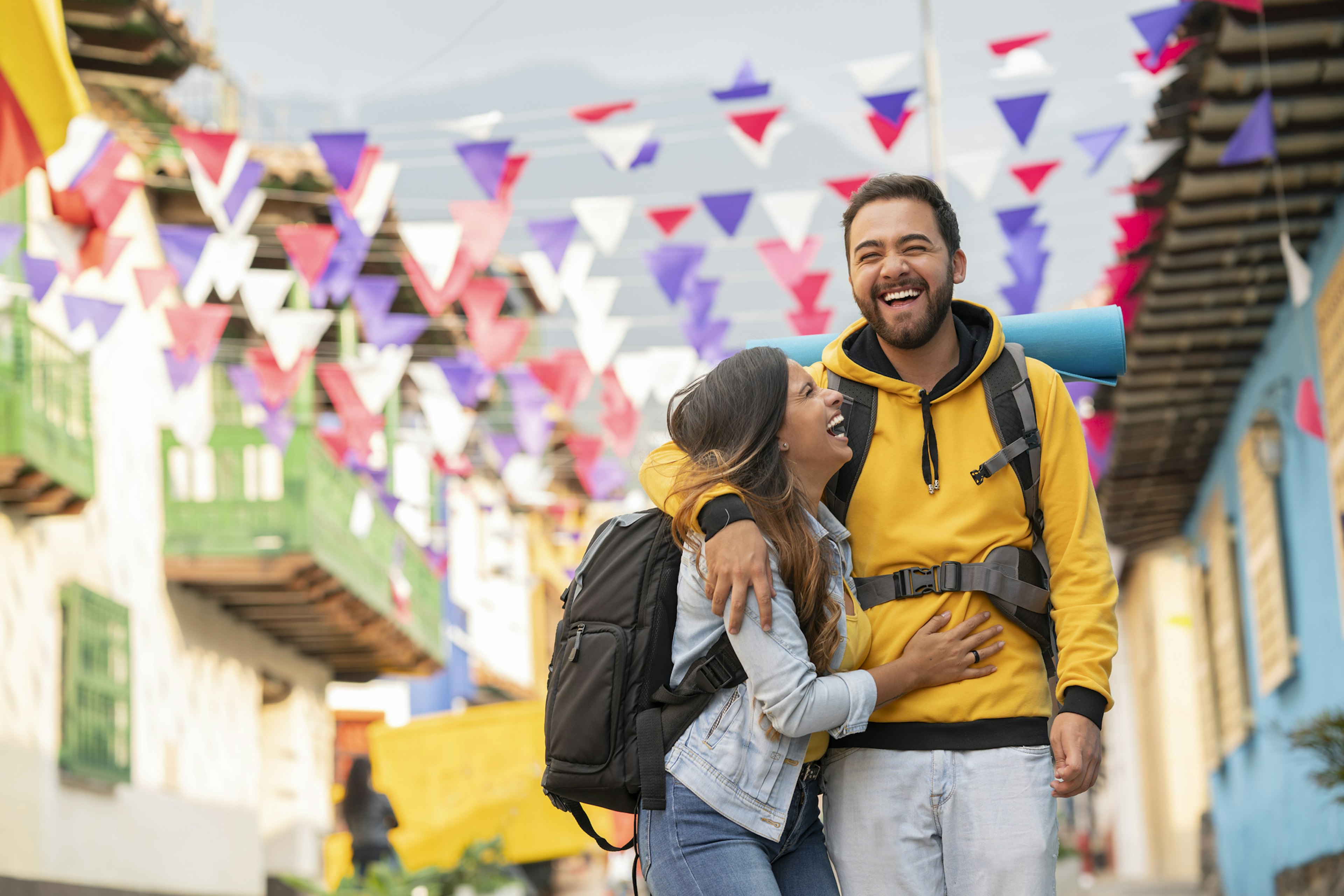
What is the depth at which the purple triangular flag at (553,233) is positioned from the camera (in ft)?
34.3

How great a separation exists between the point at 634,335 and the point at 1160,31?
33073 millimetres

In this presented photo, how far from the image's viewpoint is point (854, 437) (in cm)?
330

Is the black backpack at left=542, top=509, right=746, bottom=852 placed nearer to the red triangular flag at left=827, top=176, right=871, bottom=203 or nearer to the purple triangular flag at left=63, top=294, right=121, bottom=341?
the red triangular flag at left=827, top=176, right=871, bottom=203

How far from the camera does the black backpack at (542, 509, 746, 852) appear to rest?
296 centimetres

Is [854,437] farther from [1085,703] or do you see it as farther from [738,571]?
[1085,703]

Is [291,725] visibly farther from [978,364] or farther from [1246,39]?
[978,364]

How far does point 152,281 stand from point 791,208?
4.49 m

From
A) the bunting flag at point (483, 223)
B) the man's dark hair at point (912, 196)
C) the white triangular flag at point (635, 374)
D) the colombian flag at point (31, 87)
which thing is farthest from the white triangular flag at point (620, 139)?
the man's dark hair at point (912, 196)

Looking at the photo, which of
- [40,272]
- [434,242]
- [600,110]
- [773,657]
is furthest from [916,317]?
[40,272]

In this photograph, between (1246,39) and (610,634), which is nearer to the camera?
(610,634)

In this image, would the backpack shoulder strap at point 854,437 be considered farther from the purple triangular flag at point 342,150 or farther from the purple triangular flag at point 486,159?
the purple triangular flag at point 486,159

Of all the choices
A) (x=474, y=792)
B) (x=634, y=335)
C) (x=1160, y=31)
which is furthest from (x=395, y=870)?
(x=634, y=335)

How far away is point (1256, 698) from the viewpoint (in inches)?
510

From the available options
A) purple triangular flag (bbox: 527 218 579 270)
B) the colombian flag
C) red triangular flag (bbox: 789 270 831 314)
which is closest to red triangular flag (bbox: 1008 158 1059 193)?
red triangular flag (bbox: 789 270 831 314)
